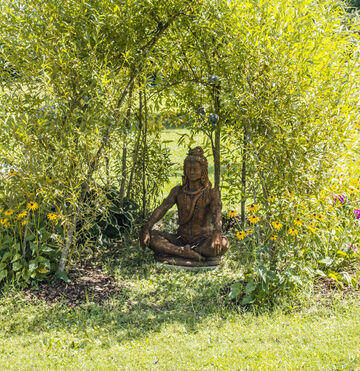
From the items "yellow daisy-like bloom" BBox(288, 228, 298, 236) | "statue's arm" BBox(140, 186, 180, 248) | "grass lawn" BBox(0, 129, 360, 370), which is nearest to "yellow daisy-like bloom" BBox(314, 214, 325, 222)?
"yellow daisy-like bloom" BBox(288, 228, 298, 236)

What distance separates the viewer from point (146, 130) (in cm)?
592

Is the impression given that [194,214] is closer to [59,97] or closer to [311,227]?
[311,227]

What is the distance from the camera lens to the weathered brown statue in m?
5.07

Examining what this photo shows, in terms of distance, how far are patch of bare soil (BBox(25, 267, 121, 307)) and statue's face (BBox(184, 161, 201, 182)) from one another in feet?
4.09

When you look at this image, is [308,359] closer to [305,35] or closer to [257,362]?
[257,362]

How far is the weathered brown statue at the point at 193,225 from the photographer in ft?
16.6

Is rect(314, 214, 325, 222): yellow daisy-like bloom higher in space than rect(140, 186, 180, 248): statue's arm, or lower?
higher

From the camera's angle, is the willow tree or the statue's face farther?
the statue's face

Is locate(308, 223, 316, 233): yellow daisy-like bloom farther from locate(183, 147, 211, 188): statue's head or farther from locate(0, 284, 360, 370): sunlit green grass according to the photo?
locate(183, 147, 211, 188): statue's head

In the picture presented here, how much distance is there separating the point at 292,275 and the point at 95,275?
5.92 feet

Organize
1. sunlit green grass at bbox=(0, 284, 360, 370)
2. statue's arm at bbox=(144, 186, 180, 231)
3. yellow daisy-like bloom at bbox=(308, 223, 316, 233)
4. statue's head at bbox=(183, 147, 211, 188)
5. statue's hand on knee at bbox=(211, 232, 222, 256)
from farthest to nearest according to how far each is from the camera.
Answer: statue's arm at bbox=(144, 186, 180, 231), statue's head at bbox=(183, 147, 211, 188), statue's hand on knee at bbox=(211, 232, 222, 256), yellow daisy-like bloom at bbox=(308, 223, 316, 233), sunlit green grass at bbox=(0, 284, 360, 370)

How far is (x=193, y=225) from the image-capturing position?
536 centimetres

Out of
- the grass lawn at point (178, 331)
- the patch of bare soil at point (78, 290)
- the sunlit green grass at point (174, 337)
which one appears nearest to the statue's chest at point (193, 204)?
the grass lawn at point (178, 331)

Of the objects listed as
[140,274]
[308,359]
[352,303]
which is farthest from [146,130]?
[308,359]
